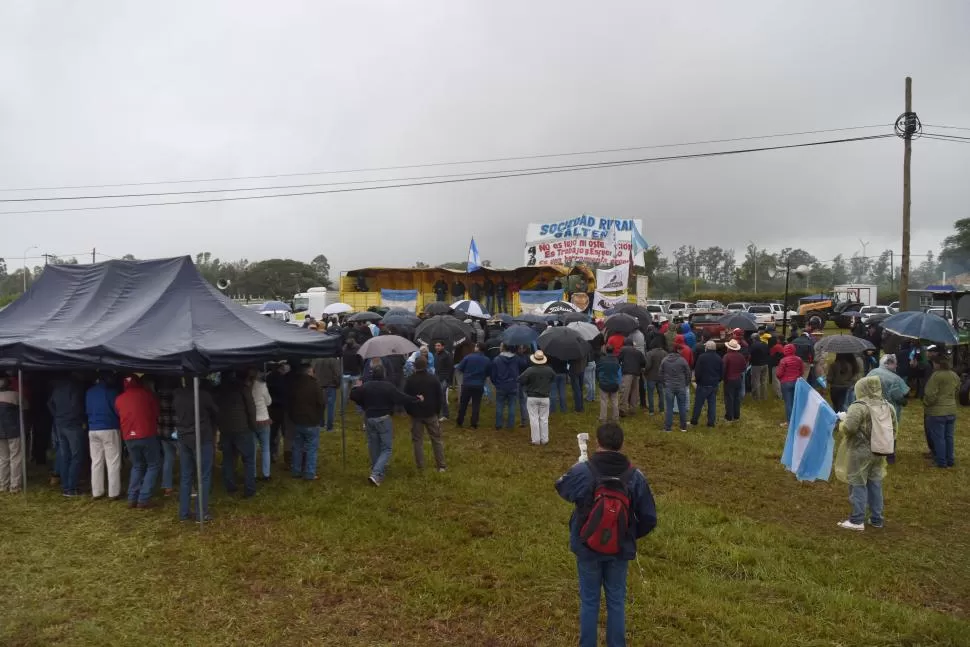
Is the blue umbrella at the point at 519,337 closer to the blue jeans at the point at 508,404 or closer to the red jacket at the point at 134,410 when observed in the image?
the blue jeans at the point at 508,404

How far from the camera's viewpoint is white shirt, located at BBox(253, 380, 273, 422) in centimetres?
802

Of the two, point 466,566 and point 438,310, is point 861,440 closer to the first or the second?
point 466,566

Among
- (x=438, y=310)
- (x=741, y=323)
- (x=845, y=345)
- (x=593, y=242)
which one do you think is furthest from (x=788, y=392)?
(x=593, y=242)

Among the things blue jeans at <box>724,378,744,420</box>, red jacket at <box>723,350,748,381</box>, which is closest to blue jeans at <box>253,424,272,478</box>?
red jacket at <box>723,350,748,381</box>

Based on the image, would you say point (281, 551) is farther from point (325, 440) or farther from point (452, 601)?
point (325, 440)

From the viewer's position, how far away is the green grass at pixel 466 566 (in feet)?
16.0

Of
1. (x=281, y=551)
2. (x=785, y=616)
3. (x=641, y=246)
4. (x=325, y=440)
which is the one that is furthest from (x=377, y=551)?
(x=641, y=246)

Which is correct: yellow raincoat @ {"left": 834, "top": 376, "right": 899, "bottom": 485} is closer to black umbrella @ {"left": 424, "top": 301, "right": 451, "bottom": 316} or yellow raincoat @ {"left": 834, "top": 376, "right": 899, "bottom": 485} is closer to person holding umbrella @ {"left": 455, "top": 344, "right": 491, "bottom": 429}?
person holding umbrella @ {"left": 455, "top": 344, "right": 491, "bottom": 429}

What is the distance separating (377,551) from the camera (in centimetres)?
628

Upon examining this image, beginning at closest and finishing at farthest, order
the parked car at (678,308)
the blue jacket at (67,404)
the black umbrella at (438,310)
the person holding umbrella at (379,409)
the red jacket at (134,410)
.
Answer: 1. the red jacket at (134,410)
2. the blue jacket at (67,404)
3. the person holding umbrella at (379,409)
4. the black umbrella at (438,310)
5. the parked car at (678,308)

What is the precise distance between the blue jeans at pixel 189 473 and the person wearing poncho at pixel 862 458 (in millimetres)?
7362

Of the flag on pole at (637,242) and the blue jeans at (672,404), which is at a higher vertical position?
the flag on pole at (637,242)

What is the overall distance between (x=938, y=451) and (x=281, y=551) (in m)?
9.67

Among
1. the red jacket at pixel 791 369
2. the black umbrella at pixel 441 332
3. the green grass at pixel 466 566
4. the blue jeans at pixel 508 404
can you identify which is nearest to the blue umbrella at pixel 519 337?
the blue jeans at pixel 508 404
